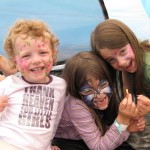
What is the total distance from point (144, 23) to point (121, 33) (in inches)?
27.1

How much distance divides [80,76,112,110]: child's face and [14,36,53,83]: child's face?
0.15m

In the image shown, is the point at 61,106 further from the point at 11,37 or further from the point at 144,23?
→ the point at 144,23

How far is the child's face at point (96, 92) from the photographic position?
122cm

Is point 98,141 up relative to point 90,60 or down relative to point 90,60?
down

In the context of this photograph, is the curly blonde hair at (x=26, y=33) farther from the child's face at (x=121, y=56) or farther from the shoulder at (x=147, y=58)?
the shoulder at (x=147, y=58)

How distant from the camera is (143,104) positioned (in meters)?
1.18

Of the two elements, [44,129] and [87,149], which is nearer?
[44,129]

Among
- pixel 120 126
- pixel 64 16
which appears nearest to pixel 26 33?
pixel 120 126

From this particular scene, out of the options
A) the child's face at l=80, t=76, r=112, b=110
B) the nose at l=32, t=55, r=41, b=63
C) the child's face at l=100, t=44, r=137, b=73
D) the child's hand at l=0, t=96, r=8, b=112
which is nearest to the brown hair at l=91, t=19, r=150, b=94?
the child's face at l=100, t=44, r=137, b=73

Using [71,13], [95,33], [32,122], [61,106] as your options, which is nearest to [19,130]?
[32,122]

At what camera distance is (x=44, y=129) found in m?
1.17

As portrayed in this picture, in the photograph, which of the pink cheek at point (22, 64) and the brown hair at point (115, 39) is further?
the brown hair at point (115, 39)

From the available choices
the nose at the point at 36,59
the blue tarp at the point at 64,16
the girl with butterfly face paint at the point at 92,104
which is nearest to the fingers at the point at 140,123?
the girl with butterfly face paint at the point at 92,104

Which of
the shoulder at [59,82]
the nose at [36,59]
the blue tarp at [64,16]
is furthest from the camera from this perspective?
the blue tarp at [64,16]
